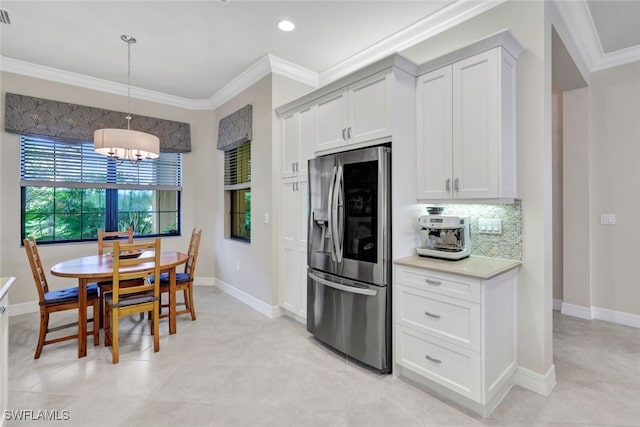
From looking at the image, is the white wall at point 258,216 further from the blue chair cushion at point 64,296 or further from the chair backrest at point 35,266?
the chair backrest at point 35,266

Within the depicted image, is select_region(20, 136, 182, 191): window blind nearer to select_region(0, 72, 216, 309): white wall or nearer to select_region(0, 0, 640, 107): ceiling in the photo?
select_region(0, 72, 216, 309): white wall

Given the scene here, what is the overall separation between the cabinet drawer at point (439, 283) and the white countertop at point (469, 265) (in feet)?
0.16

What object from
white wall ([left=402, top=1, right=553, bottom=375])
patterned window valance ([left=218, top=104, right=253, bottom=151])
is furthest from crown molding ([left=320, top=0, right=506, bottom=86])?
patterned window valance ([left=218, top=104, right=253, bottom=151])

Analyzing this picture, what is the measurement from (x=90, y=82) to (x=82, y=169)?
119 centimetres

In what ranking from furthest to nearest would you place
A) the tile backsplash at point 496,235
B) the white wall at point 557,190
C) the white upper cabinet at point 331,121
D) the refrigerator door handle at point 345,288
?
1. the white wall at point 557,190
2. the white upper cabinet at point 331,121
3. the refrigerator door handle at point 345,288
4. the tile backsplash at point 496,235

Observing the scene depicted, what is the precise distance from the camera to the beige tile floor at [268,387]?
1877 mm

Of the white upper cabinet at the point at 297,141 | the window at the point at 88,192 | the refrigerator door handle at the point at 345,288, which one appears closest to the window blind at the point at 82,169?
the window at the point at 88,192

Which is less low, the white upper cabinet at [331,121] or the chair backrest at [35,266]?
the white upper cabinet at [331,121]

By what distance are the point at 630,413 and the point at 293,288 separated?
9.07ft

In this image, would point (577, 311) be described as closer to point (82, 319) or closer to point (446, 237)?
point (446, 237)

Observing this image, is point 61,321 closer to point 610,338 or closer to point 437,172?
point 437,172

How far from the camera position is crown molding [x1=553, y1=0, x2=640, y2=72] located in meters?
2.49

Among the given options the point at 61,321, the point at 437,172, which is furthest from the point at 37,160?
the point at 437,172

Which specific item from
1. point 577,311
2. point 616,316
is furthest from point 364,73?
point 616,316
